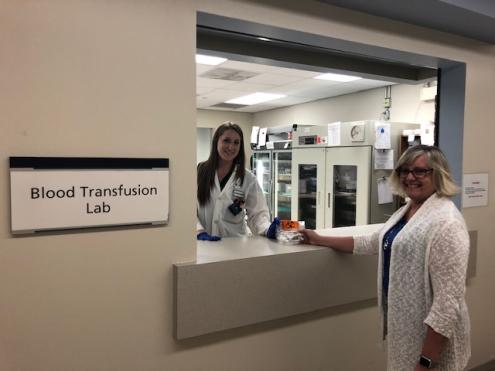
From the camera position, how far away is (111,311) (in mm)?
1382

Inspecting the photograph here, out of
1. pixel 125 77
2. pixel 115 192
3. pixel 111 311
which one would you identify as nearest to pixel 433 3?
pixel 125 77

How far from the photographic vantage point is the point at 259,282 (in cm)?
161

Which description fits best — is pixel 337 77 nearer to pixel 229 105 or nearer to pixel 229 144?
pixel 229 105

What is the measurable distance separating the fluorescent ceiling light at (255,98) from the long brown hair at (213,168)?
4.20 meters

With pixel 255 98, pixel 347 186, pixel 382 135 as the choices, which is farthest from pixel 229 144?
pixel 255 98

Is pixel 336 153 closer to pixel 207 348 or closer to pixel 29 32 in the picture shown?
pixel 207 348

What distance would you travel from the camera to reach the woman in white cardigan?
1.33 metres

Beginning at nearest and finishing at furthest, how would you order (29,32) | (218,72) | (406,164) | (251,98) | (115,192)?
(29,32) → (115,192) → (406,164) → (218,72) → (251,98)

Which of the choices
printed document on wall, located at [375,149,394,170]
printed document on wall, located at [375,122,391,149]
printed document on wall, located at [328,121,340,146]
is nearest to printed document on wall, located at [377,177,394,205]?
printed document on wall, located at [375,149,394,170]

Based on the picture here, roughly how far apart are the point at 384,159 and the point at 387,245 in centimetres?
268

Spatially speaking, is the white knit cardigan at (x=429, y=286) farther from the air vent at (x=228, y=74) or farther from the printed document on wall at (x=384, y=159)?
the air vent at (x=228, y=74)

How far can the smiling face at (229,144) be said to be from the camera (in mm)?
2137

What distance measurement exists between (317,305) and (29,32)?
1548 mm

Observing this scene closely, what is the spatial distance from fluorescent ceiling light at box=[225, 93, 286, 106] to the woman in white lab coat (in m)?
4.21
